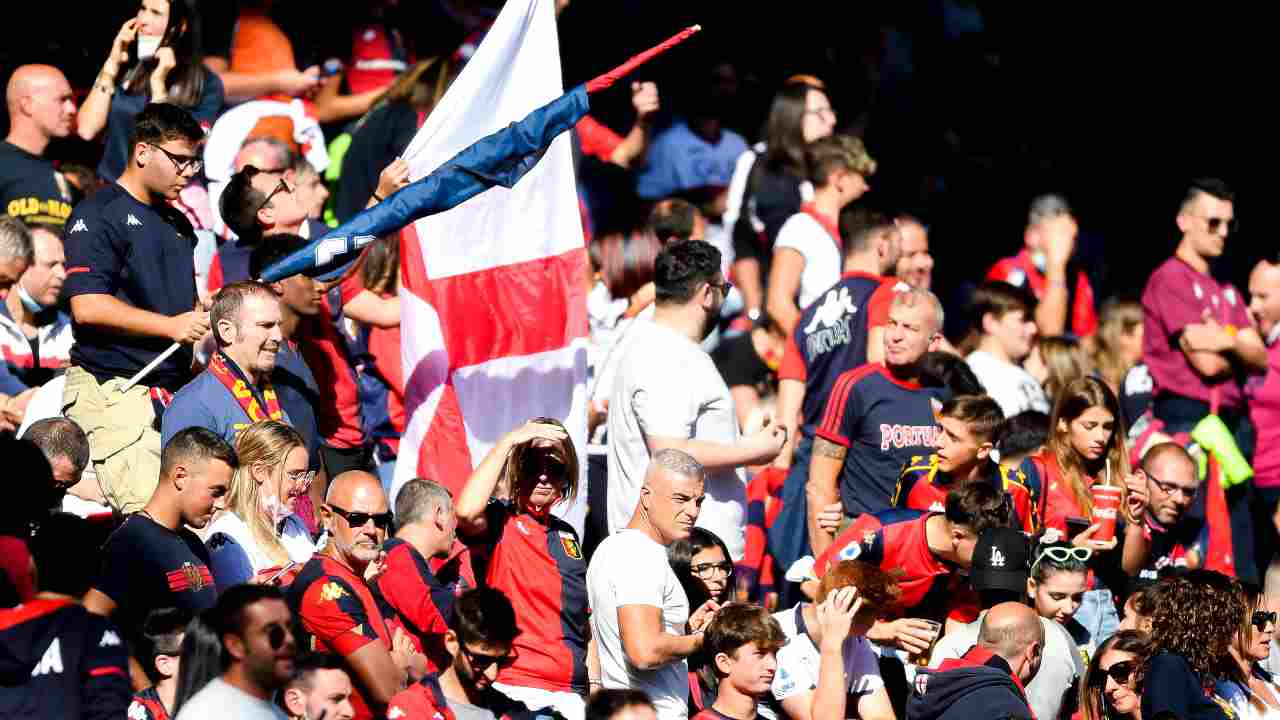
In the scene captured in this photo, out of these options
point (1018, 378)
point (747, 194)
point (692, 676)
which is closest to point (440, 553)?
point (692, 676)

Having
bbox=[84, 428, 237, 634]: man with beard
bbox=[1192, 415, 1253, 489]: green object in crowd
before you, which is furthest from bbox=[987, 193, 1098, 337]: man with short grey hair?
bbox=[84, 428, 237, 634]: man with beard

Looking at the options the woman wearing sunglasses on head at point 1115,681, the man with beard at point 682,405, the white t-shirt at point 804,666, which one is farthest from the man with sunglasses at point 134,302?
the woman wearing sunglasses on head at point 1115,681

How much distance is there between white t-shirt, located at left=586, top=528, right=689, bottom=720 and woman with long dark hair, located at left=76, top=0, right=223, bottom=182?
3.99 m

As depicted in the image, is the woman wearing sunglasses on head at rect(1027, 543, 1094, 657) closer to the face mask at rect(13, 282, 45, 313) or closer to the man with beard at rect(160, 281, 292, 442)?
the man with beard at rect(160, 281, 292, 442)

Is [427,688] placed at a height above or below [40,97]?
below

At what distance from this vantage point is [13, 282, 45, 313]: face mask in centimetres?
927

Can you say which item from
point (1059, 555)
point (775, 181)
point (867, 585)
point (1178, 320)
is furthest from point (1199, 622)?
point (775, 181)

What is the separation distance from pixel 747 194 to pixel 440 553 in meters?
5.67

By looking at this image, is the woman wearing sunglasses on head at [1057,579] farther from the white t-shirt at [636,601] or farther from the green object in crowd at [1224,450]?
the green object in crowd at [1224,450]

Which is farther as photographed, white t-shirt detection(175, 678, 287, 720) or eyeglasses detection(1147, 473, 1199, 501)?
eyeglasses detection(1147, 473, 1199, 501)

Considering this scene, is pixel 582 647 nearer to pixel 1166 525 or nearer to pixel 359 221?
pixel 359 221

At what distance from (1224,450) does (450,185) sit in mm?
5269

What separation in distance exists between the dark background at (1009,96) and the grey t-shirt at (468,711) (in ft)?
25.9

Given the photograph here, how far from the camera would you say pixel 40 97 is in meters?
9.97
